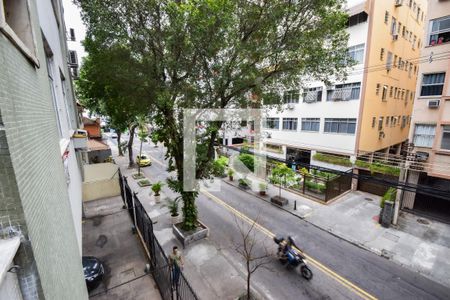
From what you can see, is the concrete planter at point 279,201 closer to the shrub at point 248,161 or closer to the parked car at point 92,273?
the shrub at point 248,161

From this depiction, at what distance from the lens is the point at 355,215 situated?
13.7m

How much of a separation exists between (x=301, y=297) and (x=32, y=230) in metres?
8.57

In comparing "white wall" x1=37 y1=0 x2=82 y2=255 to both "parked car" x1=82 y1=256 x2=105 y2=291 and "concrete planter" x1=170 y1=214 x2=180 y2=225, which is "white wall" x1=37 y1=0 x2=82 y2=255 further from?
"concrete planter" x1=170 y1=214 x2=180 y2=225

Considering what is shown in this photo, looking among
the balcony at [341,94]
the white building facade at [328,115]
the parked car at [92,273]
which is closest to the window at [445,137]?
the white building facade at [328,115]

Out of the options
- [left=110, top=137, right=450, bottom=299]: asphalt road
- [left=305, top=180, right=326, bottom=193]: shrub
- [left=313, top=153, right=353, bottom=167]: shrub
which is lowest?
[left=110, top=137, right=450, bottom=299]: asphalt road

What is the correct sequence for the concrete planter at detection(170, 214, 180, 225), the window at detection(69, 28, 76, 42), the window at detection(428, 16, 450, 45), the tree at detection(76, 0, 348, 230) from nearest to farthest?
the tree at detection(76, 0, 348, 230) < the window at detection(428, 16, 450, 45) < the window at detection(69, 28, 76, 42) < the concrete planter at detection(170, 214, 180, 225)

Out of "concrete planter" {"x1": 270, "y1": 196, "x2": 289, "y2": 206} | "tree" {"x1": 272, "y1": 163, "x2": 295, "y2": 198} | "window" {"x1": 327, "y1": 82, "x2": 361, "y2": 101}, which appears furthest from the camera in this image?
"window" {"x1": 327, "y1": 82, "x2": 361, "y2": 101}

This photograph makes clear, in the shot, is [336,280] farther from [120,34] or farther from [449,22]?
[449,22]

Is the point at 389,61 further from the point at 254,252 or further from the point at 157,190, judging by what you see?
the point at 157,190

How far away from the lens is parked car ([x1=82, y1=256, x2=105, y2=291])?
7.19 meters

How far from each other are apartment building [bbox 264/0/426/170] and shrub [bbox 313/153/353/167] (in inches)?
14.5

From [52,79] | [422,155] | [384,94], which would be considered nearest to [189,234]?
[52,79]

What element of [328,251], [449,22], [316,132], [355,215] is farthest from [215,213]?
[449,22]

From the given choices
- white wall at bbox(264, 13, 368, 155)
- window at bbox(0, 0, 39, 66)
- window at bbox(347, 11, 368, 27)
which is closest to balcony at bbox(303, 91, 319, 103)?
white wall at bbox(264, 13, 368, 155)
